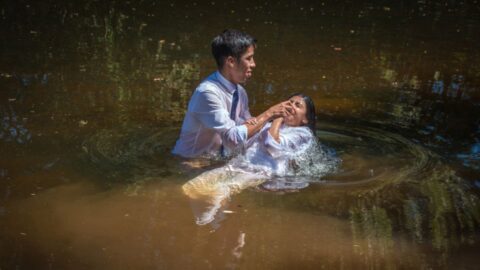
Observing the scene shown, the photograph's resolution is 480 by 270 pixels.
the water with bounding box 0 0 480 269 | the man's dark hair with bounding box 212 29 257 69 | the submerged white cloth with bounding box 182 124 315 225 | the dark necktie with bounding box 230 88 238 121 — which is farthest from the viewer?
the dark necktie with bounding box 230 88 238 121

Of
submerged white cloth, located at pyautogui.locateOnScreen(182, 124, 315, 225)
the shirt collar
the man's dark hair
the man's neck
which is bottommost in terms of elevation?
submerged white cloth, located at pyautogui.locateOnScreen(182, 124, 315, 225)

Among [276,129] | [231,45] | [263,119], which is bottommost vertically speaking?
[276,129]

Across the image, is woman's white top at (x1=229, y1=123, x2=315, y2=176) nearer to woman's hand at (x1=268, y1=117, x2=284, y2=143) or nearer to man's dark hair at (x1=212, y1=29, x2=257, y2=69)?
woman's hand at (x1=268, y1=117, x2=284, y2=143)

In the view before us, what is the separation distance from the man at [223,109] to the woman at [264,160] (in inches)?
6.1

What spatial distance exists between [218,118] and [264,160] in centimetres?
58

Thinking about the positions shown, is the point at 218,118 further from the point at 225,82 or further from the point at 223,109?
the point at 225,82

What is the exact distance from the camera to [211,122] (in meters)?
6.45

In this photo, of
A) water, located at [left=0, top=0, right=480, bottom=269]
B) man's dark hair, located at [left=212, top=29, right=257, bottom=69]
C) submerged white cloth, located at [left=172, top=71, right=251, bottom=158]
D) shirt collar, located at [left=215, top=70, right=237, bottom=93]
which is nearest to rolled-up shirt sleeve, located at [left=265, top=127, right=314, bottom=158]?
submerged white cloth, located at [left=172, top=71, right=251, bottom=158]

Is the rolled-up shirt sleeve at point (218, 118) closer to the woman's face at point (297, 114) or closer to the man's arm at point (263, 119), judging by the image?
the man's arm at point (263, 119)

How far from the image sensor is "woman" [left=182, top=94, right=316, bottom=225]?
602 centimetres

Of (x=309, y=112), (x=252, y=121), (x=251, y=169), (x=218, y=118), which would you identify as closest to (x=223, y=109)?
(x=218, y=118)

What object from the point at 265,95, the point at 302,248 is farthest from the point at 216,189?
the point at 265,95

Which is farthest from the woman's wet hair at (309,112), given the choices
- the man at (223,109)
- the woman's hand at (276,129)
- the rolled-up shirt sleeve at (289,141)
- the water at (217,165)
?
the water at (217,165)

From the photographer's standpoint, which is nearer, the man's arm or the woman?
the woman
